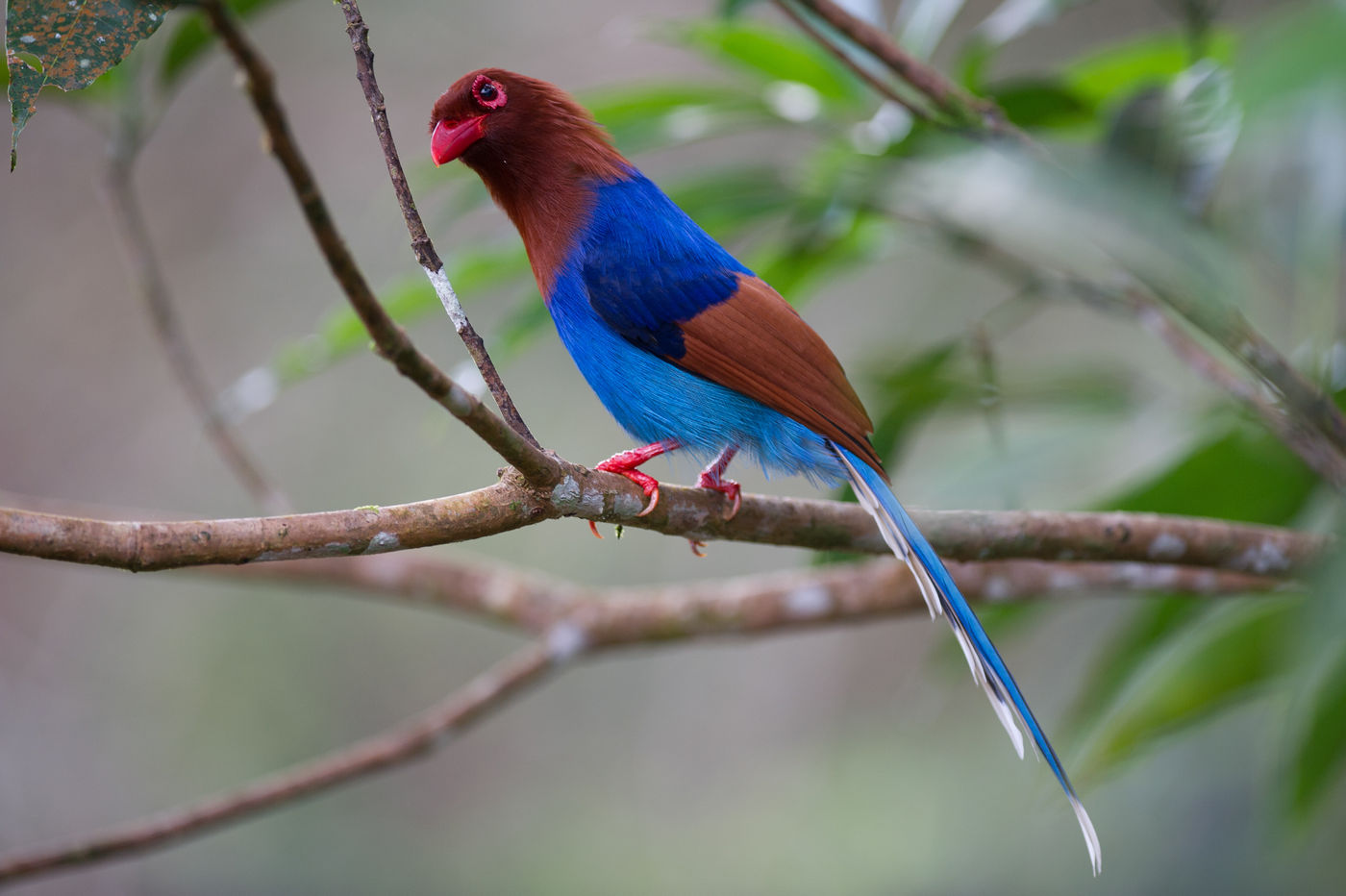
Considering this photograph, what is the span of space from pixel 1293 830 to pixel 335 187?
4.58m

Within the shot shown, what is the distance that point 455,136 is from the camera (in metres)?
1.72

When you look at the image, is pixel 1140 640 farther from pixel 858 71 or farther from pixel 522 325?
pixel 522 325

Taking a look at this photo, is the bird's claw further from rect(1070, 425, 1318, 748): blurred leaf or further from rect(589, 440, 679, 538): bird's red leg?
rect(1070, 425, 1318, 748): blurred leaf

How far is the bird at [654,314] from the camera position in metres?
1.69

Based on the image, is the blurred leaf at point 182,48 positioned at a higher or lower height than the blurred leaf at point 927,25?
higher

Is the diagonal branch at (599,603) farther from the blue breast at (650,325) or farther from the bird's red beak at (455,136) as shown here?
the bird's red beak at (455,136)

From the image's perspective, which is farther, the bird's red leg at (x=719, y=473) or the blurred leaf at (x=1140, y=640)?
the blurred leaf at (x=1140, y=640)

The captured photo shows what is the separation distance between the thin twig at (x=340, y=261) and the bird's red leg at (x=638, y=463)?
0.36 m

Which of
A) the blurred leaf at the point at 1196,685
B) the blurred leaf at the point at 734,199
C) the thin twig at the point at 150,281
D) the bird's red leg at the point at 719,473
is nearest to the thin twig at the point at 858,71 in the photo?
the blurred leaf at the point at 734,199

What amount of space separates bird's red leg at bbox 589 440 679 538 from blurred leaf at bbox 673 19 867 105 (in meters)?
1.09

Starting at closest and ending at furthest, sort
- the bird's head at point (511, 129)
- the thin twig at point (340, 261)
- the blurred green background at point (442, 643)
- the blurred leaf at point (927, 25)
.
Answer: the thin twig at point (340, 261) → the bird's head at point (511, 129) → the blurred leaf at point (927, 25) → the blurred green background at point (442, 643)

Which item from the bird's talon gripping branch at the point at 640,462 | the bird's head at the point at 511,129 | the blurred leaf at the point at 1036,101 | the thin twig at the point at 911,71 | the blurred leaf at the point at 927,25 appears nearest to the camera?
the bird's talon gripping branch at the point at 640,462

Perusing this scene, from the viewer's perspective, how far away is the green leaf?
875 millimetres

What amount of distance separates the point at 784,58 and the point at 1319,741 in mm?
1805
